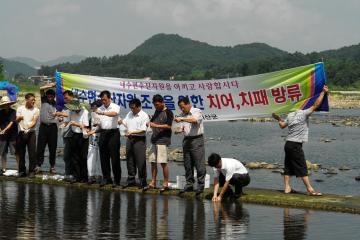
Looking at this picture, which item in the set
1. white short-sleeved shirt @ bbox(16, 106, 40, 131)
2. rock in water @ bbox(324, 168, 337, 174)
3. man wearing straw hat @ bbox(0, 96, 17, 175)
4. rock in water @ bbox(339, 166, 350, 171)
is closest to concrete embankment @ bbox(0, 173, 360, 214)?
white short-sleeved shirt @ bbox(16, 106, 40, 131)

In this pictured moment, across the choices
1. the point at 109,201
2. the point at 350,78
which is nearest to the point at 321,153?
the point at 109,201

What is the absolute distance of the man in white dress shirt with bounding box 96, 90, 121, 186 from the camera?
A: 14383mm

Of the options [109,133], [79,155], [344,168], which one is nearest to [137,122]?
[109,133]

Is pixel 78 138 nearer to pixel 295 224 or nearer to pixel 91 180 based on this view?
pixel 91 180

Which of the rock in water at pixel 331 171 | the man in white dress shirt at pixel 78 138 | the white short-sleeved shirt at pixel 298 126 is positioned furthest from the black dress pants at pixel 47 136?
the rock in water at pixel 331 171

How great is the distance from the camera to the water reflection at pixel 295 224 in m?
10.0

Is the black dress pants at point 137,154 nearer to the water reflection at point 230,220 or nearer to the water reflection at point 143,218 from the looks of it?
the water reflection at point 143,218

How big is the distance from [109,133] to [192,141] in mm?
1983

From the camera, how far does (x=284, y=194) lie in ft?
44.8

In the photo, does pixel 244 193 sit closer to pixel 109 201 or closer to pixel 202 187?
pixel 202 187

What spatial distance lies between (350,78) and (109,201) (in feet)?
484

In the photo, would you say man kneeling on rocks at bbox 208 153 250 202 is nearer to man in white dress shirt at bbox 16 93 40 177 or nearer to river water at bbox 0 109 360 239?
river water at bbox 0 109 360 239

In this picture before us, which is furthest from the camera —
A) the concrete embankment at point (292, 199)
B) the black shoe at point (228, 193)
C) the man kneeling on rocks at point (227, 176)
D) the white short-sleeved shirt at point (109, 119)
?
the white short-sleeved shirt at point (109, 119)

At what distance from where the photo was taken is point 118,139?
14.7 metres
